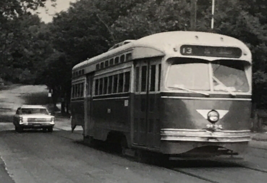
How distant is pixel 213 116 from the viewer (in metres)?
13.0

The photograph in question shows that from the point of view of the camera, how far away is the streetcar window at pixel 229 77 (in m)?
13.3

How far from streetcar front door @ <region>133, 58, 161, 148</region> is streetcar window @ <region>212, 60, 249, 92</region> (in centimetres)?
130

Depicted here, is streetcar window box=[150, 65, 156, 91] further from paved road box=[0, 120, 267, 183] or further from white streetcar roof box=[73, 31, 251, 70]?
paved road box=[0, 120, 267, 183]

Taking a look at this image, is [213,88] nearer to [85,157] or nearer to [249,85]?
[249,85]

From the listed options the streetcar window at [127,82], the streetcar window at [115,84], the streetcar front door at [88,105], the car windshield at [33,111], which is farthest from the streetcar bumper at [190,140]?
the car windshield at [33,111]

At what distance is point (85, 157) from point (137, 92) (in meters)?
2.87

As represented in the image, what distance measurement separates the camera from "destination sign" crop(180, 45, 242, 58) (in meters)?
13.2

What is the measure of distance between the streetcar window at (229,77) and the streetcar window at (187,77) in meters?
0.25

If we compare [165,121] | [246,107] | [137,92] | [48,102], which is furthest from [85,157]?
[48,102]

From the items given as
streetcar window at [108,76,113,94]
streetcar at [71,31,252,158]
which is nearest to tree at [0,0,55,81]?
streetcar window at [108,76,113,94]

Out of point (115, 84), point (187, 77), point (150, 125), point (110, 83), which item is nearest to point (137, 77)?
point (150, 125)

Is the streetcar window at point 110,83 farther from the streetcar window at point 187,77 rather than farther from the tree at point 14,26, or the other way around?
the tree at point 14,26

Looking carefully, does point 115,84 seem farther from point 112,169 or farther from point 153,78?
A: point 112,169

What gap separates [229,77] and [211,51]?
722 mm
